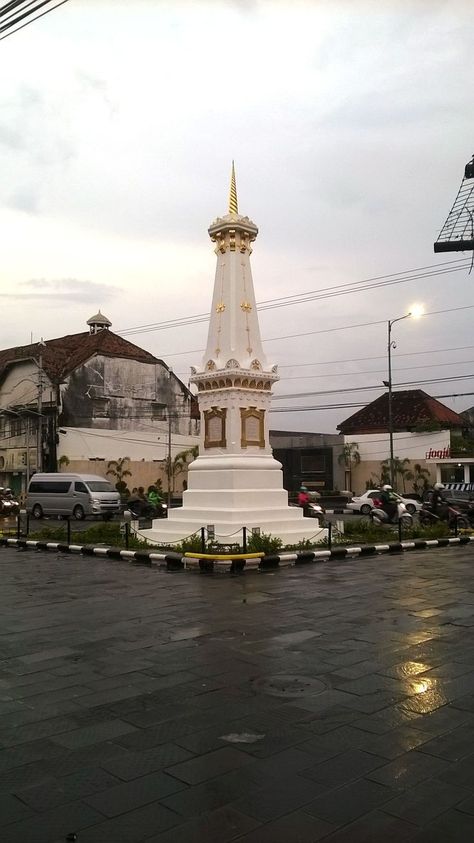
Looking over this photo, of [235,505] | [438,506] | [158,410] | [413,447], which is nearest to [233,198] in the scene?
[235,505]

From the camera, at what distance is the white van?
27.8 meters

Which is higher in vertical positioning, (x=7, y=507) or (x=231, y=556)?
(x=7, y=507)

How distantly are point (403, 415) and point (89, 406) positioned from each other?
20.5 m

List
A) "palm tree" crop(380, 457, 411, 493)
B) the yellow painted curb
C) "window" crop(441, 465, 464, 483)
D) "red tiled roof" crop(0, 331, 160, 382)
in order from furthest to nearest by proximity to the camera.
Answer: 1. "red tiled roof" crop(0, 331, 160, 382)
2. "window" crop(441, 465, 464, 483)
3. "palm tree" crop(380, 457, 411, 493)
4. the yellow painted curb

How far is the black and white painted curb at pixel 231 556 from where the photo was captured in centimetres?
1272

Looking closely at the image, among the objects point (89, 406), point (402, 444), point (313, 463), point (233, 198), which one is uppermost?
point (233, 198)

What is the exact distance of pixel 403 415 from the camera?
44750 millimetres

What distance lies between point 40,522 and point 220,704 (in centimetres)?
2367

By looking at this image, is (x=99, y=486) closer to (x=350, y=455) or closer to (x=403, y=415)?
(x=350, y=455)

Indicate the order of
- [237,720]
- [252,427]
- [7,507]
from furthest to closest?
[7,507] → [252,427] → [237,720]

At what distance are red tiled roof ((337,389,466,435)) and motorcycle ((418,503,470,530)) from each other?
62.5 feet

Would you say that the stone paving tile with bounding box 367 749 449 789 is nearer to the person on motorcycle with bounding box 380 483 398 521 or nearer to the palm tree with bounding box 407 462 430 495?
the person on motorcycle with bounding box 380 483 398 521

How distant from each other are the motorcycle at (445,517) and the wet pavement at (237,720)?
11.5 m

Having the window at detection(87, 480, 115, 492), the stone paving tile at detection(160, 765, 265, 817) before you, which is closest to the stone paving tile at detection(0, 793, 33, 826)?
the stone paving tile at detection(160, 765, 265, 817)
